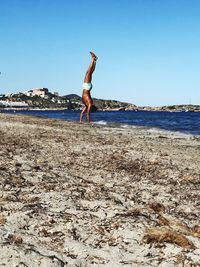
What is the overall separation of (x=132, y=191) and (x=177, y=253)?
327 centimetres

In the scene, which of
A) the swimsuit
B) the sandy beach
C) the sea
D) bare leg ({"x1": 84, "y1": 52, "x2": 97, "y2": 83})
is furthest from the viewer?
the sea

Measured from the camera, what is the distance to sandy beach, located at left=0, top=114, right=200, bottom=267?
4.88 m

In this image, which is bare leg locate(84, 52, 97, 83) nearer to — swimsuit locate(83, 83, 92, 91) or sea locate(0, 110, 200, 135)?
swimsuit locate(83, 83, 92, 91)

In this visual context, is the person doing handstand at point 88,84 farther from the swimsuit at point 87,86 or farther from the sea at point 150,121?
the sea at point 150,121

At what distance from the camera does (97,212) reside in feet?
21.1

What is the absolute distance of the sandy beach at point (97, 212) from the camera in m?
4.88

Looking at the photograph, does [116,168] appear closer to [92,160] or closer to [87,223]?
[92,160]

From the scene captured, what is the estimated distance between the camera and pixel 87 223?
5879 millimetres

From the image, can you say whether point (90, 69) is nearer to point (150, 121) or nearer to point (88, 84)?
point (88, 84)

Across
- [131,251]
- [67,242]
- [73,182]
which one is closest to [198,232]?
[131,251]

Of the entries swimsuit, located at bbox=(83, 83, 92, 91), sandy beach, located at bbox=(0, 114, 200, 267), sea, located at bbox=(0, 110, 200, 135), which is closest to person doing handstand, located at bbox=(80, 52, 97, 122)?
swimsuit, located at bbox=(83, 83, 92, 91)

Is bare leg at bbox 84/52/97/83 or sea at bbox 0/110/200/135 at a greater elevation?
bare leg at bbox 84/52/97/83

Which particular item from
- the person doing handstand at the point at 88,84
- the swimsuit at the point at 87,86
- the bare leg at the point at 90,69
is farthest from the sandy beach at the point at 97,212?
the swimsuit at the point at 87,86

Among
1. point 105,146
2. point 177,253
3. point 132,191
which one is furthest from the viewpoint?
point 105,146
